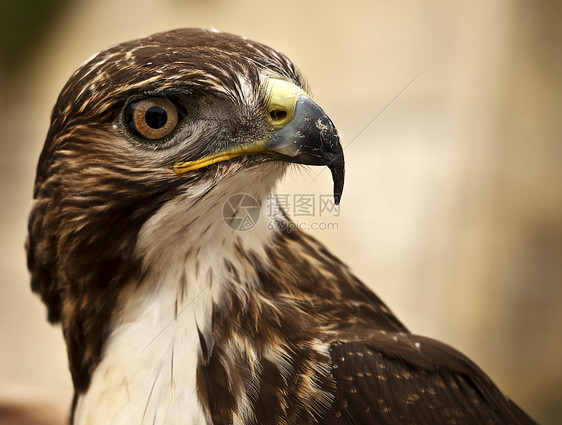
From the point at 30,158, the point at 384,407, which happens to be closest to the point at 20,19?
the point at 30,158

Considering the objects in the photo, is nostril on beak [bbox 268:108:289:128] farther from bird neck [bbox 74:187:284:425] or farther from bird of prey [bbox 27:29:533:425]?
bird neck [bbox 74:187:284:425]

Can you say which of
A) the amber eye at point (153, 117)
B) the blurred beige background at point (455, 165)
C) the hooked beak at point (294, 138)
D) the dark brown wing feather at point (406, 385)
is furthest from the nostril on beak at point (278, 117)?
the blurred beige background at point (455, 165)

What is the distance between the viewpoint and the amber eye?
219cm

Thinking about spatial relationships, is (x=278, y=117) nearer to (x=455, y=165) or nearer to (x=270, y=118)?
(x=270, y=118)

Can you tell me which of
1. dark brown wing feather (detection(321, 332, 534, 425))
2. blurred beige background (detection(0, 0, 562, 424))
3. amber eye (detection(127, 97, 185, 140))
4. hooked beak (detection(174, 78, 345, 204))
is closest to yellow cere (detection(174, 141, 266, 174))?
hooked beak (detection(174, 78, 345, 204))

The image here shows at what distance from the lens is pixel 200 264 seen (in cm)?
239

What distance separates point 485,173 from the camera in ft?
20.5

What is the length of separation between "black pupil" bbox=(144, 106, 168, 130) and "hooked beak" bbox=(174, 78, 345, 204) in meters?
0.13

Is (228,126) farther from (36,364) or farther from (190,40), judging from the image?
(36,364)

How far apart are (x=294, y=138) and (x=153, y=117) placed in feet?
1.39

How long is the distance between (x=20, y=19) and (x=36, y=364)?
486 cm

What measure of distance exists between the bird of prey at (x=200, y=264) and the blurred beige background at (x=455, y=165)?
364 centimetres

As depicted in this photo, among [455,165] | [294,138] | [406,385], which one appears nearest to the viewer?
[294,138]

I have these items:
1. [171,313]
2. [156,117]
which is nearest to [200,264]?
[171,313]
